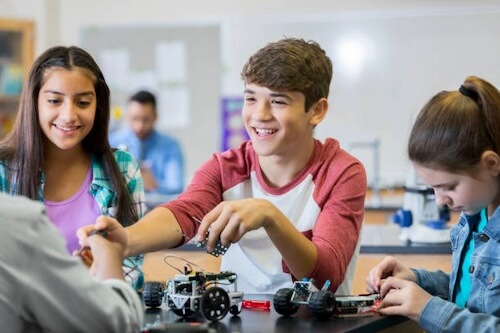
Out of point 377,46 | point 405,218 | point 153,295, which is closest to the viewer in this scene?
point 153,295

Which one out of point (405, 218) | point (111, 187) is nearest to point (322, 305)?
point (111, 187)

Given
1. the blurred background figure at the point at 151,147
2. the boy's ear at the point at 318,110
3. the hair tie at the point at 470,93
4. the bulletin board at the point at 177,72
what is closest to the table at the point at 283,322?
the hair tie at the point at 470,93

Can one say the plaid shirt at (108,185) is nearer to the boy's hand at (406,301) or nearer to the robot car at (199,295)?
the robot car at (199,295)

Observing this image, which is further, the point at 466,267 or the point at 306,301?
the point at 466,267

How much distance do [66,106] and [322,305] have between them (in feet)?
3.11

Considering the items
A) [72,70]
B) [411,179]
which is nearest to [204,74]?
[411,179]

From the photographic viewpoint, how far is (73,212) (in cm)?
223

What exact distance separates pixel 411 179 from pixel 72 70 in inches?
72.7

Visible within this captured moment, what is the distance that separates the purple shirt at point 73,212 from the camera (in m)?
2.19

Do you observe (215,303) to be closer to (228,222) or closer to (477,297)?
(228,222)

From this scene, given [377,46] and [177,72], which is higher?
[377,46]

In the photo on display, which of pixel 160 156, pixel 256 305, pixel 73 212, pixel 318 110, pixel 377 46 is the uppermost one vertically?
pixel 377 46

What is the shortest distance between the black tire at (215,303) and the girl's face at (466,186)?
0.48 meters

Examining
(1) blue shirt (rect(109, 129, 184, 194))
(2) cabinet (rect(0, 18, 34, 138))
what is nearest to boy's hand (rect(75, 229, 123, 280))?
(1) blue shirt (rect(109, 129, 184, 194))
